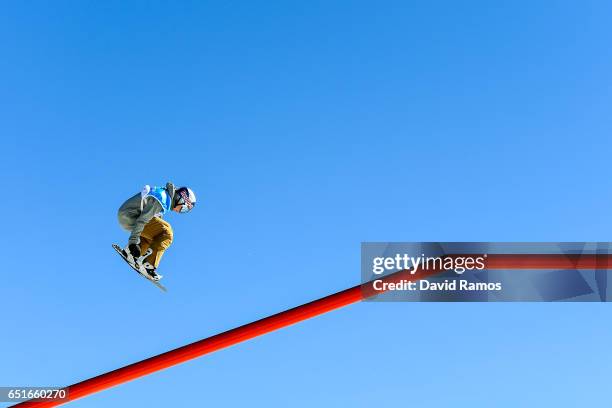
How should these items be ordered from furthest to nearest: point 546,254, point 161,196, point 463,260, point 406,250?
point 161,196
point 406,250
point 463,260
point 546,254

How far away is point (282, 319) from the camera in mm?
9297

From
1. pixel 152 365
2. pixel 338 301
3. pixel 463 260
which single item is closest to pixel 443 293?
pixel 463 260

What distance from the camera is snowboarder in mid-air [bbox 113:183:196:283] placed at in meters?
13.8

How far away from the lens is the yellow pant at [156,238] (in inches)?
567

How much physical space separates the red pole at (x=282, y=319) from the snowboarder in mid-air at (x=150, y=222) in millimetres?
4503

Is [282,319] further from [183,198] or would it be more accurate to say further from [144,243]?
[144,243]

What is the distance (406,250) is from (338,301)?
2.44 meters

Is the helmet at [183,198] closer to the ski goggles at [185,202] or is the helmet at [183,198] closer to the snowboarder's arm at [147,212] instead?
the ski goggles at [185,202]

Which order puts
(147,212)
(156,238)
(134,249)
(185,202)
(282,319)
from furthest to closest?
(156,238), (134,249), (185,202), (147,212), (282,319)

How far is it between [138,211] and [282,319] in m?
5.46

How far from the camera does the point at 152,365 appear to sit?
9.59 meters

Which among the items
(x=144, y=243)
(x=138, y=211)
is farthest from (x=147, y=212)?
(x=144, y=243)

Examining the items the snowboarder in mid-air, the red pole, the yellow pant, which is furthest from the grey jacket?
the red pole

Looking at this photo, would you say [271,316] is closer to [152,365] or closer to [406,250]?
[152,365]
